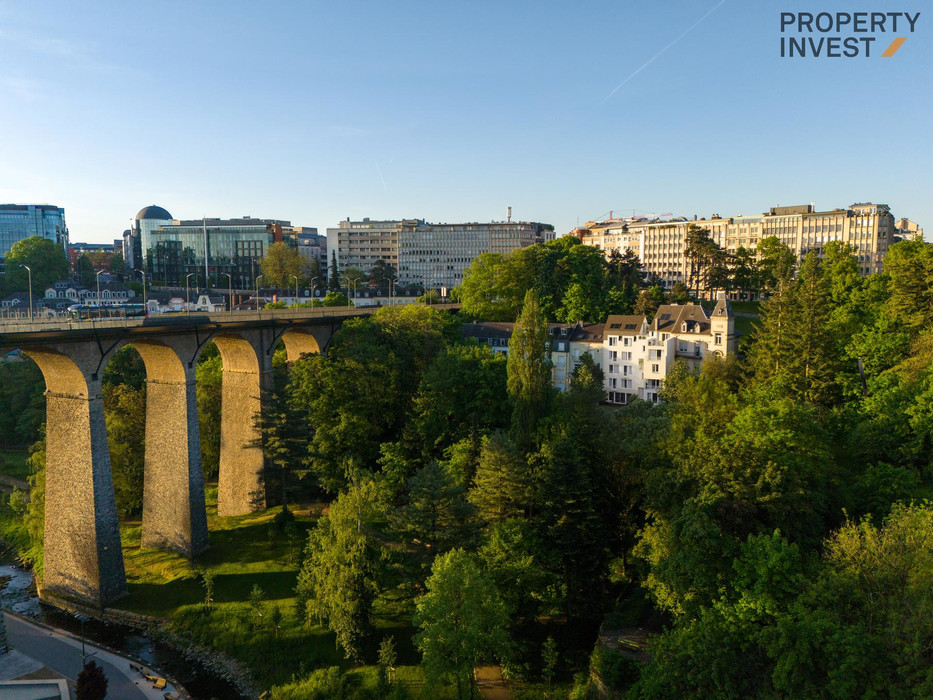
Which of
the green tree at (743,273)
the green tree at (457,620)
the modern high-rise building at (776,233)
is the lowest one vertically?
the green tree at (457,620)

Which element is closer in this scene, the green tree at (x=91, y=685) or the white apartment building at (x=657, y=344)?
the green tree at (x=91, y=685)

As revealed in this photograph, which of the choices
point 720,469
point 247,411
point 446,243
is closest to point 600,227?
point 446,243

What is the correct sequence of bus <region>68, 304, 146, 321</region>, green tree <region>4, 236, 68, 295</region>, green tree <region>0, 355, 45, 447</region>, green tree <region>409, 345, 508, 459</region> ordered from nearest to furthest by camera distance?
bus <region>68, 304, 146, 321</region>
green tree <region>409, 345, 508, 459</region>
green tree <region>0, 355, 45, 447</region>
green tree <region>4, 236, 68, 295</region>

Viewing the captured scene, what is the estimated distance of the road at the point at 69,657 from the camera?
28.6 meters

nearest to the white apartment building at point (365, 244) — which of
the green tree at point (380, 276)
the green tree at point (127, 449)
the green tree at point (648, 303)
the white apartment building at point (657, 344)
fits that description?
the green tree at point (380, 276)

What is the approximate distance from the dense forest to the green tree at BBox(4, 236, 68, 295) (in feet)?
288

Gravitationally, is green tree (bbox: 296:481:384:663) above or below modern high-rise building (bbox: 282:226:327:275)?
below

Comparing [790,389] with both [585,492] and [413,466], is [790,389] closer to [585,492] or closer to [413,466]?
[585,492]

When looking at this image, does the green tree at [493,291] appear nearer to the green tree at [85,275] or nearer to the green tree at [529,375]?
the green tree at [529,375]

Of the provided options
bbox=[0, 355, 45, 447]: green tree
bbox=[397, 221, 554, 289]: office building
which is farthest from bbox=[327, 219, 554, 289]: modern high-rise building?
bbox=[0, 355, 45, 447]: green tree

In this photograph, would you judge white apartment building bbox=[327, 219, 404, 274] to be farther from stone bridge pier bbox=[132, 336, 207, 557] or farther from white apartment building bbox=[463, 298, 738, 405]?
stone bridge pier bbox=[132, 336, 207, 557]

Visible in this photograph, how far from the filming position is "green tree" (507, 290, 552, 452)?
35.6 meters

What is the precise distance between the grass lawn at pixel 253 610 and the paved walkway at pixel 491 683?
7.60 feet

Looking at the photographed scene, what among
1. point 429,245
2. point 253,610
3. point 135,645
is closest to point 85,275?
point 429,245
